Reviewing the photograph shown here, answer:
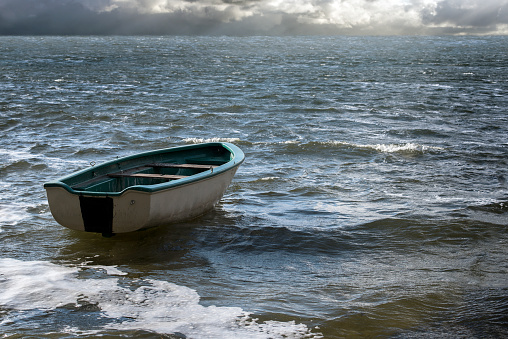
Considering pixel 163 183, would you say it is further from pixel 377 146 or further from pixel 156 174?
pixel 377 146

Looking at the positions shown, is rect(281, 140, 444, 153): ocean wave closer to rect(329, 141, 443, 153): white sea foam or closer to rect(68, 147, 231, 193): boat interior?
rect(329, 141, 443, 153): white sea foam

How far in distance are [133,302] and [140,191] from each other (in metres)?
1.91

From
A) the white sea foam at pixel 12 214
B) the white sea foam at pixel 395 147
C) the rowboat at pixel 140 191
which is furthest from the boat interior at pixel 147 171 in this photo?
the white sea foam at pixel 395 147

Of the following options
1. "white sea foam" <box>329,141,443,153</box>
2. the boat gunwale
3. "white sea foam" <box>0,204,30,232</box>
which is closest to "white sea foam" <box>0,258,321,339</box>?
the boat gunwale

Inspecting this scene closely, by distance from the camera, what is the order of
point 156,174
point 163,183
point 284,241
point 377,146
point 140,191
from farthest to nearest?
point 377,146, point 156,174, point 284,241, point 163,183, point 140,191

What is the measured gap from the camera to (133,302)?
6.35m

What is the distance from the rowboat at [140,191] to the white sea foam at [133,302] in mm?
812

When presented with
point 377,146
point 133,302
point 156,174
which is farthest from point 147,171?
point 377,146

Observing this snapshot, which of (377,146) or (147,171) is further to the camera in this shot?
(377,146)

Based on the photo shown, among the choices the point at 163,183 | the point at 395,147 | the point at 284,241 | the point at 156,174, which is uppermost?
the point at 163,183

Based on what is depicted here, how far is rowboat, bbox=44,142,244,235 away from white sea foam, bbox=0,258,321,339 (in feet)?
2.66

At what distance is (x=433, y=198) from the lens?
1082 cm

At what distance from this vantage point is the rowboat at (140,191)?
7840mm

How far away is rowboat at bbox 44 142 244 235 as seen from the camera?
7840 millimetres
